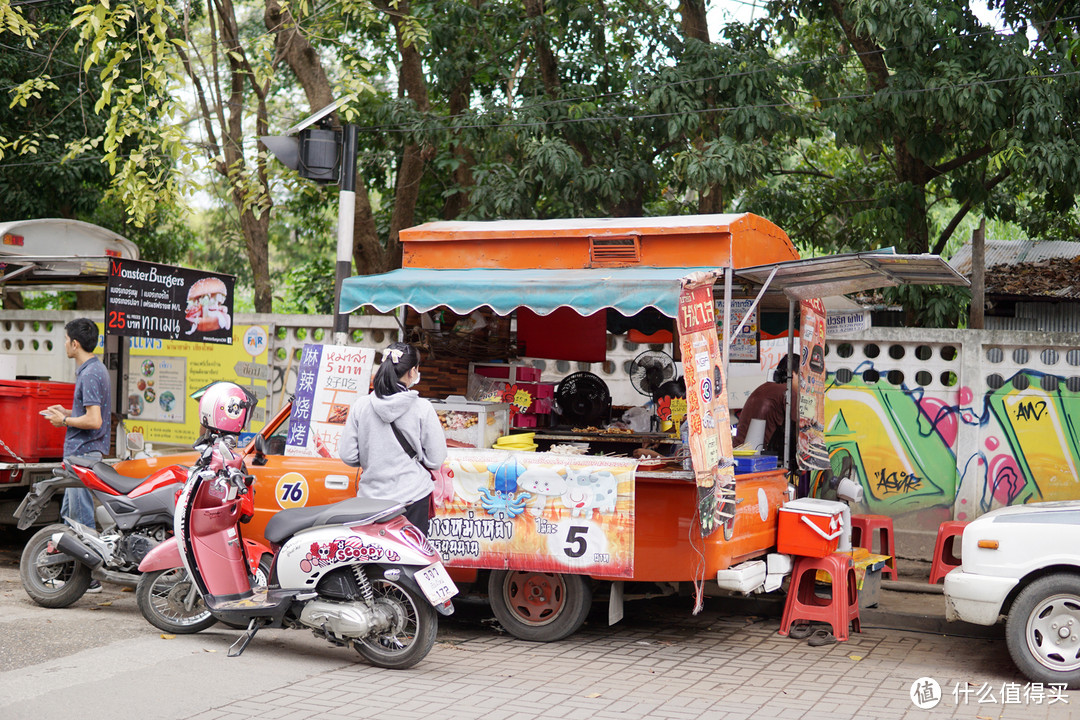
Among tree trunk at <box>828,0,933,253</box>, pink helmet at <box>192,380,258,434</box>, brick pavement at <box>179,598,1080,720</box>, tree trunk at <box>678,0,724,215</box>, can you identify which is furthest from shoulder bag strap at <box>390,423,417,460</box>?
tree trunk at <box>828,0,933,253</box>

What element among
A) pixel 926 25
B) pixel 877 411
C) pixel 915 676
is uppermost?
pixel 926 25

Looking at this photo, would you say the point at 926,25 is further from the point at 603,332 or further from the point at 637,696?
the point at 637,696

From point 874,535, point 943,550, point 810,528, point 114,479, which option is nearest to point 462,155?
point 114,479

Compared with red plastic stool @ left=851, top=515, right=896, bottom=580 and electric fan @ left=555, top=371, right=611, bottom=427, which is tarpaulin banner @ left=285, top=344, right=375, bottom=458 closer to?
electric fan @ left=555, top=371, right=611, bottom=427

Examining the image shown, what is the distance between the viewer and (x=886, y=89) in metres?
9.89

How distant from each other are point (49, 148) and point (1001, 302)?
1342cm

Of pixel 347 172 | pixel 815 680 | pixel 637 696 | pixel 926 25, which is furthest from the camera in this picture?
pixel 926 25

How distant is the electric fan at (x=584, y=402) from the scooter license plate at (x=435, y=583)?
326 centimetres

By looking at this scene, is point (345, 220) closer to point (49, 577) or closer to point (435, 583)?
point (49, 577)

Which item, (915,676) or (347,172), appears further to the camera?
(347,172)

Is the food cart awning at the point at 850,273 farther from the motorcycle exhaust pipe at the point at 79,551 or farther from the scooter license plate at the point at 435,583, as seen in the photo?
the motorcycle exhaust pipe at the point at 79,551

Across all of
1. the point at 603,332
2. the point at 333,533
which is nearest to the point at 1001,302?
the point at 603,332

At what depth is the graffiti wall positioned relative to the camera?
355 inches

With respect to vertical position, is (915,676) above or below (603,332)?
below
